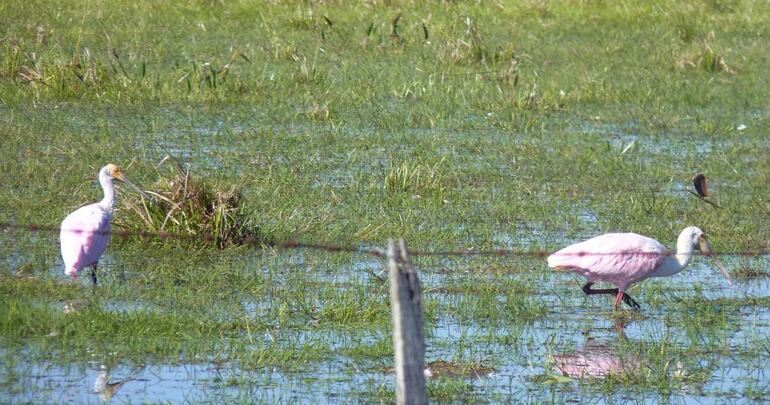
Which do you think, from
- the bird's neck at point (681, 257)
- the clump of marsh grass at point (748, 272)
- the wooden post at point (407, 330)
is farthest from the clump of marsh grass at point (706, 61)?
the wooden post at point (407, 330)

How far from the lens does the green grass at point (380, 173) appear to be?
6523 mm

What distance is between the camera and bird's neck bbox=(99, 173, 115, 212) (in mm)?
7782

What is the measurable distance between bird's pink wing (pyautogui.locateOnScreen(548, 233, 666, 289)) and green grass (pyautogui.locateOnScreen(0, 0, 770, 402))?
0.23 meters

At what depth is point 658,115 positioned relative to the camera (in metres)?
12.9

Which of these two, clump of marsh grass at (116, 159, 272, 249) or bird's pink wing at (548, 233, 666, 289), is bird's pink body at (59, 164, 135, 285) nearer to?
clump of marsh grass at (116, 159, 272, 249)

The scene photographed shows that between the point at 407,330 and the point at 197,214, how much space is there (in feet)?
13.5

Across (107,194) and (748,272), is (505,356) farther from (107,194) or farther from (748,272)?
(107,194)

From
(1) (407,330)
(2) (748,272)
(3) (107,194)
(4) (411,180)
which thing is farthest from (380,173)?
(1) (407,330)

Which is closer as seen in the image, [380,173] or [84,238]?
[84,238]

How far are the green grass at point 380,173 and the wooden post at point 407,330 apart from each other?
1.54 m

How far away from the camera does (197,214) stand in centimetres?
814

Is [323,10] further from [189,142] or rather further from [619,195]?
[619,195]

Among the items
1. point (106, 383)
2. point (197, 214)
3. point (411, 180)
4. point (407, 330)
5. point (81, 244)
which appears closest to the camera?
point (407, 330)

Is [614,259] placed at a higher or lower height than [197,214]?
lower
